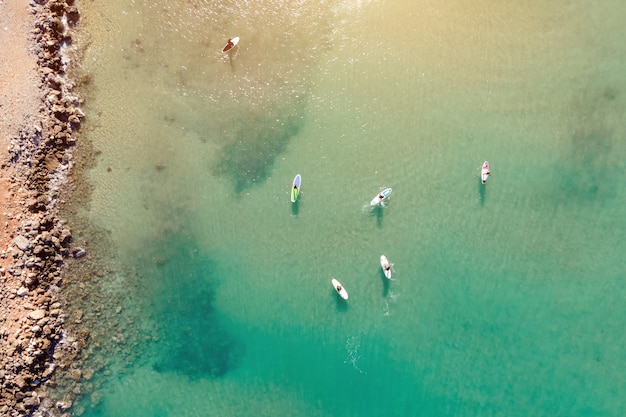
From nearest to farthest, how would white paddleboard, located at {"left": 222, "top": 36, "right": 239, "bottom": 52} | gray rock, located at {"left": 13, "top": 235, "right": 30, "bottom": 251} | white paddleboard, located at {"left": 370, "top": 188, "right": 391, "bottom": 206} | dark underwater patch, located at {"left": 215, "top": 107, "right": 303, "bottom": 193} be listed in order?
gray rock, located at {"left": 13, "top": 235, "right": 30, "bottom": 251}
white paddleboard, located at {"left": 370, "top": 188, "right": 391, "bottom": 206}
white paddleboard, located at {"left": 222, "top": 36, "right": 239, "bottom": 52}
dark underwater patch, located at {"left": 215, "top": 107, "right": 303, "bottom": 193}

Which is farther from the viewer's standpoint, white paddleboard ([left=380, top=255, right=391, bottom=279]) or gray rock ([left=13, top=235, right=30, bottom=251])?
white paddleboard ([left=380, top=255, right=391, bottom=279])

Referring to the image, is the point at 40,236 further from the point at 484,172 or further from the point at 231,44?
the point at 484,172

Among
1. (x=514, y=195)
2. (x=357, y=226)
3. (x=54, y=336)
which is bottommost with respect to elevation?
(x=54, y=336)

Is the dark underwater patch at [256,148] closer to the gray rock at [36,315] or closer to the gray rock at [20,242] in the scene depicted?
the gray rock at [20,242]

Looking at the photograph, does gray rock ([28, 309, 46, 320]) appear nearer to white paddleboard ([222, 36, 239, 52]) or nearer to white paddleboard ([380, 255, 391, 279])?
white paddleboard ([222, 36, 239, 52])

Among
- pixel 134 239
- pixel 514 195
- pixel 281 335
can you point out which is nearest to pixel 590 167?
pixel 514 195

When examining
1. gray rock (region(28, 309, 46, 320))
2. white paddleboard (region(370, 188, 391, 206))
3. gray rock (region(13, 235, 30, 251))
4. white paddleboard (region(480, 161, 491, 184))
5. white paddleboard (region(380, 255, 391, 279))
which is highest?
white paddleboard (region(480, 161, 491, 184))

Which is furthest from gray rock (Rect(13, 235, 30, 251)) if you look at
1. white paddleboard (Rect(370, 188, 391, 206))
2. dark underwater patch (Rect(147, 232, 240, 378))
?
white paddleboard (Rect(370, 188, 391, 206))

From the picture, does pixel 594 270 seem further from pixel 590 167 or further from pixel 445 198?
pixel 445 198
